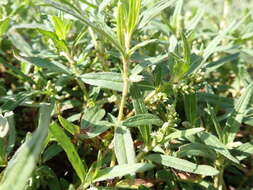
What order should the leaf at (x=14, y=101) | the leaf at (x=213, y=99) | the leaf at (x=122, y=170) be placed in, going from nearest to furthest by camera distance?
1. the leaf at (x=122, y=170)
2. the leaf at (x=14, y=101)
3. the leaf at (x=213, y=99)

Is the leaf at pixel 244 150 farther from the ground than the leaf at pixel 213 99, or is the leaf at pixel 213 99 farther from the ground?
the leaf at pixel 213 99

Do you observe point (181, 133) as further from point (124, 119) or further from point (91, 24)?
point (91, 24)

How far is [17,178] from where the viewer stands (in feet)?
2.23

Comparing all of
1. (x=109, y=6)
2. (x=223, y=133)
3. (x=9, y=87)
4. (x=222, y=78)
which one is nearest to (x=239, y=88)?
(x=222, y=78)

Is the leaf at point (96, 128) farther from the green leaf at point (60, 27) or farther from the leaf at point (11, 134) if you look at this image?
the green leaf at point (60, 27)

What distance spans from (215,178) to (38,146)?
0.79 meters

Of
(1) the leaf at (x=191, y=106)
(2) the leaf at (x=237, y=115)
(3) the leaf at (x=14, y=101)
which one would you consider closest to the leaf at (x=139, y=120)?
(1) the leaf at (x=191, y=106)

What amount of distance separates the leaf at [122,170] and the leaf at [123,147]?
2.1 inches

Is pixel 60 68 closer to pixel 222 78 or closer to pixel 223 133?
pixel 223 133

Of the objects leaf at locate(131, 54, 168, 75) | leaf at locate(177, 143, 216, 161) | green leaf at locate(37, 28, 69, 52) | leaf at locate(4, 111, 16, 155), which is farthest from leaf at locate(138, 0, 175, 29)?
leaf at locate(4, 111, 16, 155)

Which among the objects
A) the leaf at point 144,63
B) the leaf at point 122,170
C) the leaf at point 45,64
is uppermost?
the leaf at point 45,64

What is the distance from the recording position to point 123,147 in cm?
99

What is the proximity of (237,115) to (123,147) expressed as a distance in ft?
1.59

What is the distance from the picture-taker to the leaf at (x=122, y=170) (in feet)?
2.79
